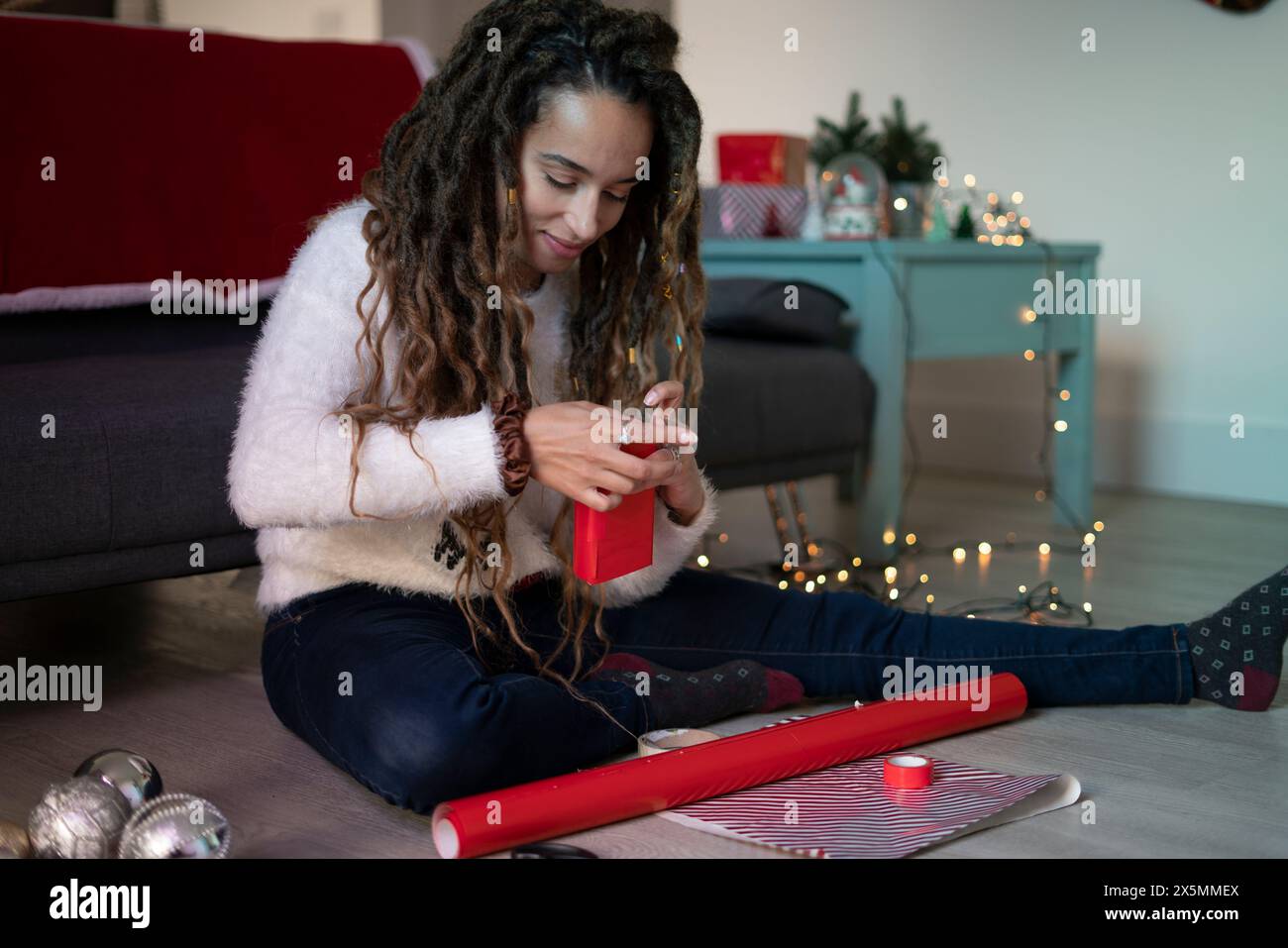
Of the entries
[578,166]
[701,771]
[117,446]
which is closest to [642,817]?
[701,771]

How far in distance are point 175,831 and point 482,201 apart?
628 millimetres

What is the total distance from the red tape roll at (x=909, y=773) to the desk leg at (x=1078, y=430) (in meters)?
1.55

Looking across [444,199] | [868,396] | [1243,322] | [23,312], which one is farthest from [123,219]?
[1243,322]

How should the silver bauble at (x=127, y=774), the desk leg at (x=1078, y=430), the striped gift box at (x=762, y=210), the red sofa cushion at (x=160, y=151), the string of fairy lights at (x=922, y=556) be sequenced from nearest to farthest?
the silver bauble at (x=127, y=774) < the red sofa cushion at (x=160, y=151) < the string of fairy lights at (x=922, y=556) < the striped gift box at (x=762, y=210) < the desk leg at (x=1078, y=430)

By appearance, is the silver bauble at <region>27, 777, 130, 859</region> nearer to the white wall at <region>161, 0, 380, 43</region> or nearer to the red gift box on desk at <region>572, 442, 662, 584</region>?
the red gift box on desk at <region>572, 442, 662, 584</region>

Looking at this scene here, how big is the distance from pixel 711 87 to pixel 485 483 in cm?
293

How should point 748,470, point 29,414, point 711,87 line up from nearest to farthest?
point 29,414 → point 748,470 → point 711,87

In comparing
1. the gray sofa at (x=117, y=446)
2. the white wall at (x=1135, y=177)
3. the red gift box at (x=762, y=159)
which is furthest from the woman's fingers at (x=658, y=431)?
the white wall at (x=1135, y=177)

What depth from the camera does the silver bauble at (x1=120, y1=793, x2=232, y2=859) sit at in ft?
3.36

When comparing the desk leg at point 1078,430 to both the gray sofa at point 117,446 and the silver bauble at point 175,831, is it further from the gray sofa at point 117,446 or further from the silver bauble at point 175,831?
the silver bauble at point 175,831

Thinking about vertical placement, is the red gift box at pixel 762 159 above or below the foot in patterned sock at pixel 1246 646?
above

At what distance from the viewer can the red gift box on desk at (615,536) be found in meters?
1.27
